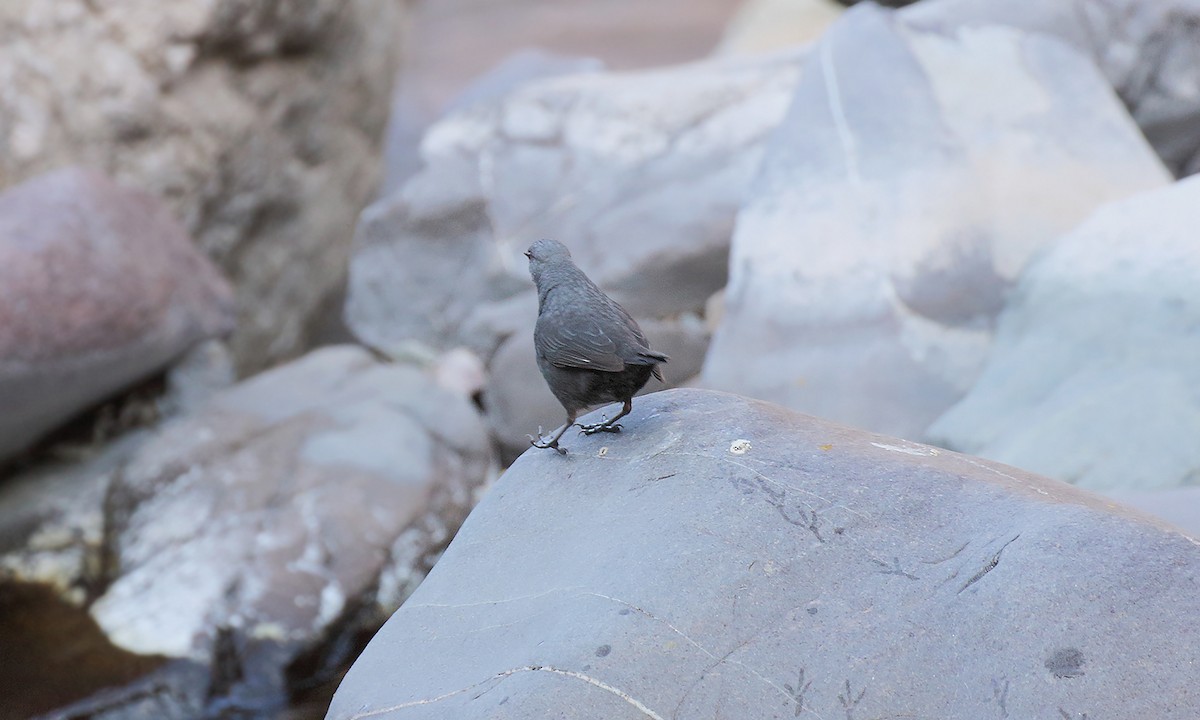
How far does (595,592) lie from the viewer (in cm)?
202

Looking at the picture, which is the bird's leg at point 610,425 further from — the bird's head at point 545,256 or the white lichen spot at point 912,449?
the white lichen spot at point 912,449

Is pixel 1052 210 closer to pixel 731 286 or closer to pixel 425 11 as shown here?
pixel 731 286

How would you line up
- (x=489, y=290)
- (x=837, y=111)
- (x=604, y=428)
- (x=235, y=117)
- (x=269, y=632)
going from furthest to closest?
(x=235, y=117) → (x=489, y=290) → (x=837, y=111) → (x=269, y=632) → (x=604, y=428)

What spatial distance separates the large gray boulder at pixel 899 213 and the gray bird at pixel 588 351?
152cm

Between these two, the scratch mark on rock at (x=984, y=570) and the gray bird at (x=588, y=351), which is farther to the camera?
the gray bird at (x=588, y=351)

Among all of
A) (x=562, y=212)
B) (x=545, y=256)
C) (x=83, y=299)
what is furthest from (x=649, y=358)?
(x=562, y=212)

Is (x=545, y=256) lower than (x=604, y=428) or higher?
higher

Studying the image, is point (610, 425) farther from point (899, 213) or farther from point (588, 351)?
point (899, 213)

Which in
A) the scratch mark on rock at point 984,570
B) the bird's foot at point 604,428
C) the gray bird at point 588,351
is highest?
the gray bird at point 588,351

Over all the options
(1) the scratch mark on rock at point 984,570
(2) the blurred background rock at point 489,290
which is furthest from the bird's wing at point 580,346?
(2) the blurred background rock at point 489,290

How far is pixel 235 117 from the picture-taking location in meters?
6.53

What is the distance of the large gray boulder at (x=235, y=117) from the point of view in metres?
5.87

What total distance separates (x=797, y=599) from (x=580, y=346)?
0.72 meters

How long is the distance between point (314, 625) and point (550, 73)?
523 centimetres
